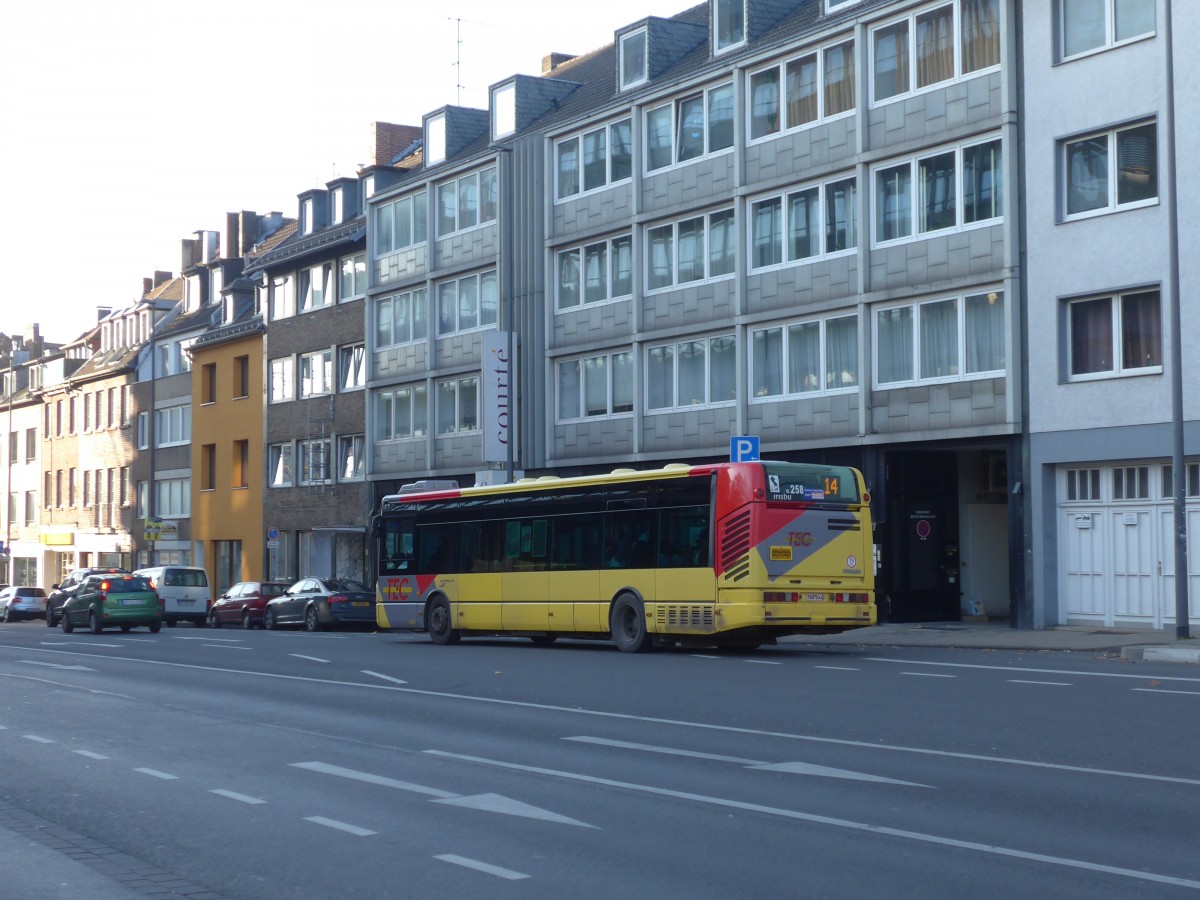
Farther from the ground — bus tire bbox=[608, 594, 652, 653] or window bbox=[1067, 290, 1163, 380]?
window bbox=[1067, 290, 1163, 380]

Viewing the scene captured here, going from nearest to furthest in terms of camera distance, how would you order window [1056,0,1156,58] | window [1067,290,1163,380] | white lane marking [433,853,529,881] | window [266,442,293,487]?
white lane marking [433,853,529,881] < window [1067,290,1163,380] < window [1056,0,1156,58] < window [266,442,293,487]

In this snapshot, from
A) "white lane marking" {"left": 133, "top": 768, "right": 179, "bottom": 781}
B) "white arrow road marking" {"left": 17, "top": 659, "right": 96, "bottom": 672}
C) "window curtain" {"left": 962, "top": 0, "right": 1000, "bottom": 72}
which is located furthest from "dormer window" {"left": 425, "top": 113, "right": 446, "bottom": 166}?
"white lane marking" {"left": 133, "top": 768, "right": 179, "bottom": 781}

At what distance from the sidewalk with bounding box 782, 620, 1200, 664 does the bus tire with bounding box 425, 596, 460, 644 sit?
6036mm

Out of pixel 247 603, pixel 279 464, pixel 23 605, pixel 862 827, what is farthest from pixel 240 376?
pixel 862 827

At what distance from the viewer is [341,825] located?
30.9 feet

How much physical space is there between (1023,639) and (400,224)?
29553 millimetres

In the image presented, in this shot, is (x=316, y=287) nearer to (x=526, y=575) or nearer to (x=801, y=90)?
(x=801, y=90)

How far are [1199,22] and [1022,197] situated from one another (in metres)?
4.20

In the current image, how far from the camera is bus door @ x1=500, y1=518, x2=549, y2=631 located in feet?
89.5

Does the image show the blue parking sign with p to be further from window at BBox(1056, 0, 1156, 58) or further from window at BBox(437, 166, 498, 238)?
window at BBox(437, 166, 498, 238)

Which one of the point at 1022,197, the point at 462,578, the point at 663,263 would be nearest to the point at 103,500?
the point at 663,263

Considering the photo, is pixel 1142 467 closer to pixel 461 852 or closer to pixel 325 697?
pixel 325 697

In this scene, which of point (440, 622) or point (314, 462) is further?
point (314, 462)

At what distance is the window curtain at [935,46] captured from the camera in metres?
31.2
